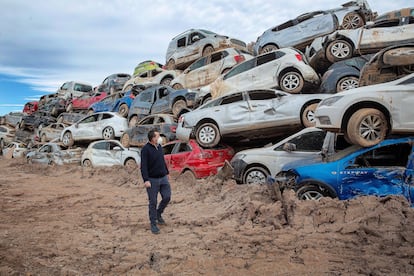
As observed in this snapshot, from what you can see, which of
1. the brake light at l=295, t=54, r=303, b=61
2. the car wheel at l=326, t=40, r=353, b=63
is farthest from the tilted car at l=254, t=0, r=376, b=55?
the brake light at l=295, t=54, r=303, b=61

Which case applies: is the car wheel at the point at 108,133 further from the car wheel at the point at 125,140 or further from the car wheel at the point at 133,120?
the car wheel at the point at 125,140

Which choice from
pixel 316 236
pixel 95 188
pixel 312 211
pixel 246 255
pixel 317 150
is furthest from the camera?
pixel 95 188

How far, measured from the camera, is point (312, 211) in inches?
181

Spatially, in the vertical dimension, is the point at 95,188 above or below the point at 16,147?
below

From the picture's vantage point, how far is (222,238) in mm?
4359

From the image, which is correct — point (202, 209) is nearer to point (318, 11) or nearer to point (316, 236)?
point (316, 236)

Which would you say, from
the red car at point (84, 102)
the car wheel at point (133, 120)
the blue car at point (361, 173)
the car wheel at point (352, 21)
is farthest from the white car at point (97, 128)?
the car wheel at point (352, 21)

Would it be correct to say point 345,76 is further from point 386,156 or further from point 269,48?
point 269,48

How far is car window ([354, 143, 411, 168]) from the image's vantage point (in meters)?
4.69

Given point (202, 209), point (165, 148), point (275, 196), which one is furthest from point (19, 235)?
point (165, 148)

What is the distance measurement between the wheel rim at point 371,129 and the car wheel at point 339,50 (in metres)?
5.19

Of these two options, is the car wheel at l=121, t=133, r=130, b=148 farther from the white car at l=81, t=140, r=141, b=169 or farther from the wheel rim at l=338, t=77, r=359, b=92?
the wheel rim at l=338, t=77, r=359, b=92

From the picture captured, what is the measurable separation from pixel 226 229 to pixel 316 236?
52.8 inches

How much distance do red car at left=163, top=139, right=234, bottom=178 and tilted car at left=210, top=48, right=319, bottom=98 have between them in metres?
2.65
